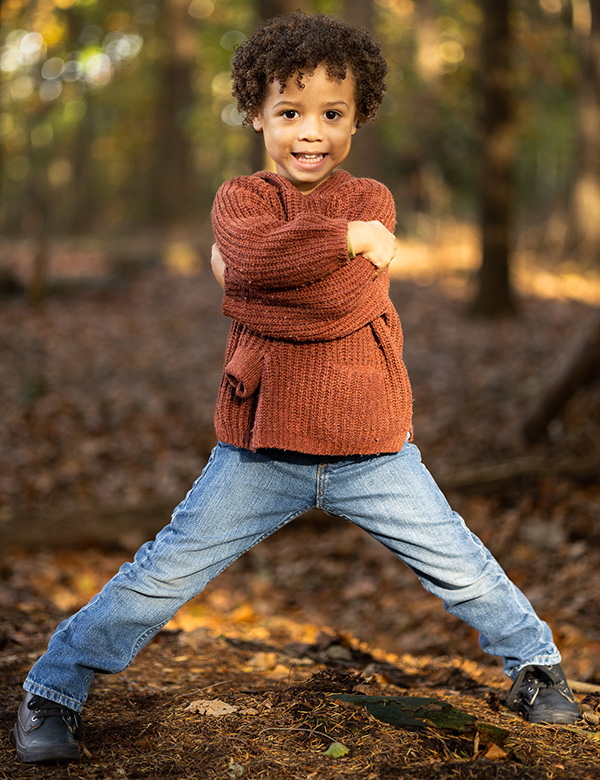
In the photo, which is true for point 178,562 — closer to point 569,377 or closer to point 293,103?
point 293,103

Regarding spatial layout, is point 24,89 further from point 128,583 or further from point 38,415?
point 128,583

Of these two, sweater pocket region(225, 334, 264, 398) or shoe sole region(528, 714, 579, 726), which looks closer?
sweater pocket region(225, 334, 264, 398)

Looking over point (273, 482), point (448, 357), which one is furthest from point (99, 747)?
point (448, 357)

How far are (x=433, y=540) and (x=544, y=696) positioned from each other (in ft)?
2.44

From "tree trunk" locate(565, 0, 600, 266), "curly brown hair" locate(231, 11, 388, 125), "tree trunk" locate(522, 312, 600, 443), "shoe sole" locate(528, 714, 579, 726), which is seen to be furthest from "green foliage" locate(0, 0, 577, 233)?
"shoe sole" locate(528, 714, 579, 726)

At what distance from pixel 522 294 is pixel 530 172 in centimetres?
3803

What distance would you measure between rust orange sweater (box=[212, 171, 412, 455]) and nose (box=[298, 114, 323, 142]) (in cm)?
15

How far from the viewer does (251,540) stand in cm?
286

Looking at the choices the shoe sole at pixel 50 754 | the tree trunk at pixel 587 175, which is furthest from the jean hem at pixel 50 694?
the tree trunk at pixel 587 175

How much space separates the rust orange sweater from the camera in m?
2.55

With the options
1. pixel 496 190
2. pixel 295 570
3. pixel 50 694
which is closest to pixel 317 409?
pixel 50 694

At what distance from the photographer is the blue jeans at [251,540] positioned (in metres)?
2.76

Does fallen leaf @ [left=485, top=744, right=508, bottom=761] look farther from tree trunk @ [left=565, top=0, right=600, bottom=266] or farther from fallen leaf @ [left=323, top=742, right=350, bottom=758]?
tree trunk @ [left=565, top=0, right=600, bottom=266]

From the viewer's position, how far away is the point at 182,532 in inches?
109
